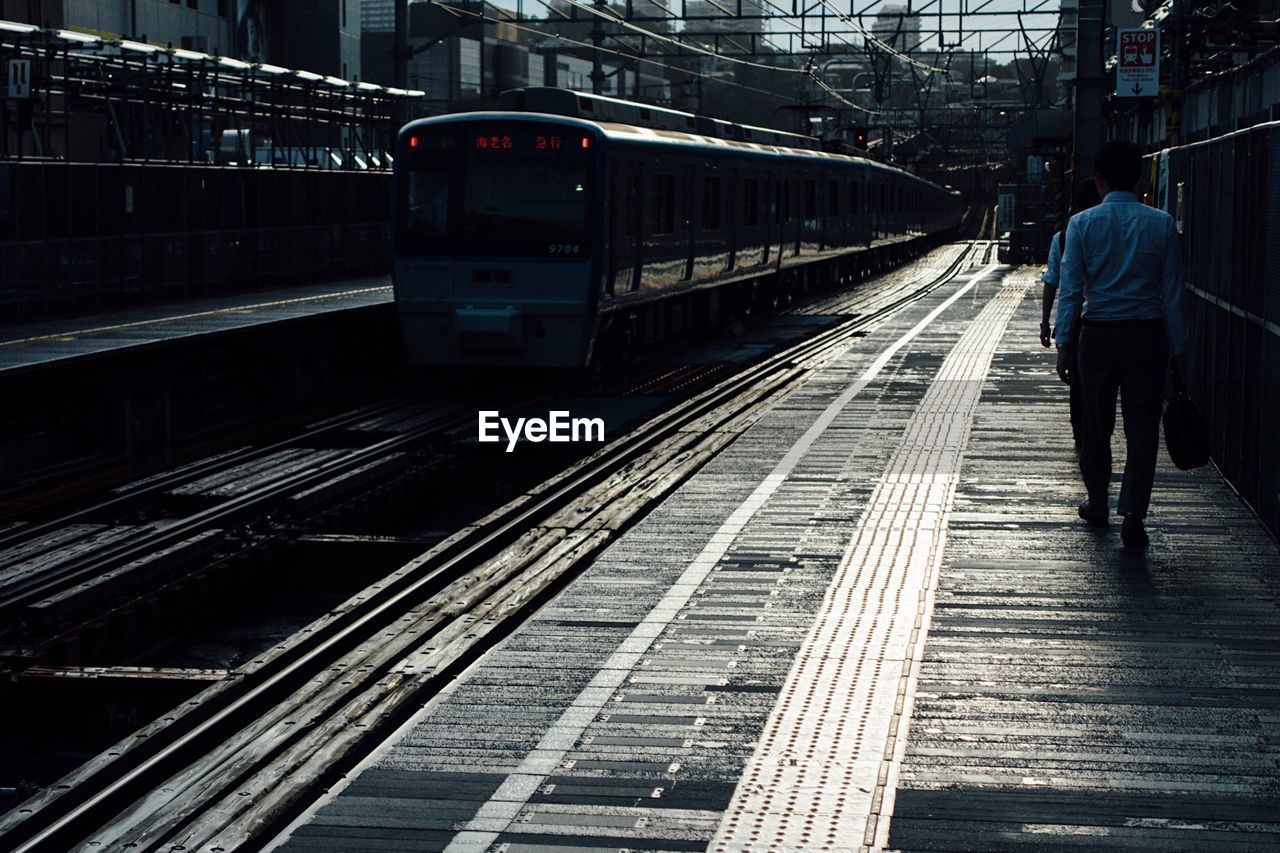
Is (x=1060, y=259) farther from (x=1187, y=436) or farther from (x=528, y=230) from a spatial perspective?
(x=528, y=230)

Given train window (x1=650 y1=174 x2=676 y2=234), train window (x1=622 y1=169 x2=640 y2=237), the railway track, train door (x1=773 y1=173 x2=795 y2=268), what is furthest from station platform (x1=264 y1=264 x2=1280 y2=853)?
train door (x1=773 y1=173 x2=795 y2=268)

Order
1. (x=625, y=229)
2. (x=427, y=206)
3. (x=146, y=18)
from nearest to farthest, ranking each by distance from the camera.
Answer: (x=427, y=206)
(x=625, y=229)
(x=146, y=18)

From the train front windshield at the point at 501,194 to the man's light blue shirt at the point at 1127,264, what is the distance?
936 centimetres

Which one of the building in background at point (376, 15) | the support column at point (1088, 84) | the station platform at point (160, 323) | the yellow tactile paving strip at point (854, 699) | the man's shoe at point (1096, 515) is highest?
the building in background at point (376, 15)

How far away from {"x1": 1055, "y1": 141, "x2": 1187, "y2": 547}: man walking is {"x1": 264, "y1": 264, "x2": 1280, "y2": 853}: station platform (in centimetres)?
60

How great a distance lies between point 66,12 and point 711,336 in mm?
19547

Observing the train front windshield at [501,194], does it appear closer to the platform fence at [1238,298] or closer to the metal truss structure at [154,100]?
the metal truss structure at [154,100]

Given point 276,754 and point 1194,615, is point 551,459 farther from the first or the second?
point 276,754

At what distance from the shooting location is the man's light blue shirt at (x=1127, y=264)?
8344mm

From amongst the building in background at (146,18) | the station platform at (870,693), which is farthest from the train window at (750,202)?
the station platform at (870,693)

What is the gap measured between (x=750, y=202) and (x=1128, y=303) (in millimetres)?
18093

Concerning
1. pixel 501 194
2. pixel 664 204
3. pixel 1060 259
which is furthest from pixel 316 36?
pixel 1060 259

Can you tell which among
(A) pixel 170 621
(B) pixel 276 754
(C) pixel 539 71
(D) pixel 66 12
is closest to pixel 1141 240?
(B) pixel 276 754

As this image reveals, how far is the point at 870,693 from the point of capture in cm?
613
